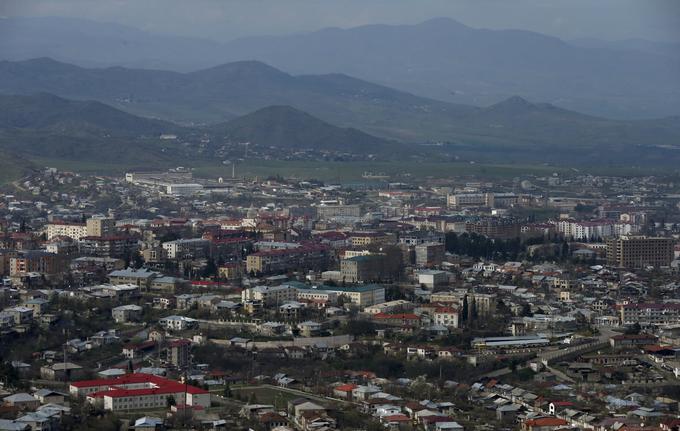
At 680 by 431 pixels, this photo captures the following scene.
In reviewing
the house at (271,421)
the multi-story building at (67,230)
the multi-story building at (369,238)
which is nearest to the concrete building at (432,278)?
the multi-story building at (369,238)

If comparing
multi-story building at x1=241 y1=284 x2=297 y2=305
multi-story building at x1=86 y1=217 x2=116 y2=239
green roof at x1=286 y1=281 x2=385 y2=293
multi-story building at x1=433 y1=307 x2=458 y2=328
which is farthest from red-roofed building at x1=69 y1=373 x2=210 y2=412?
multi-story building at x1=86 y1=217 x2=116 y2=239

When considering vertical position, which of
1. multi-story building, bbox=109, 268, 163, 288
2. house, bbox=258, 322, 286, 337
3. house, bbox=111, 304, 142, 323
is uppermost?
multi-story building, bbox=109, 268, 163, 288

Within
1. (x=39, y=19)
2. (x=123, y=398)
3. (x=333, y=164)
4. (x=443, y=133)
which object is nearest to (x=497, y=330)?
(x=123, y=398)

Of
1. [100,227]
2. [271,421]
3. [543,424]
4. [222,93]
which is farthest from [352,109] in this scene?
[271,421]

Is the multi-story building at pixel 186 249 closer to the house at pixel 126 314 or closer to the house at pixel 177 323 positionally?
the house at pixel 126 314

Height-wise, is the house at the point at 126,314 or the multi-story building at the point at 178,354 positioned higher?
the house at the point at 126,314

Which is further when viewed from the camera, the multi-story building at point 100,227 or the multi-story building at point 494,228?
the multi-story building at point 494,228

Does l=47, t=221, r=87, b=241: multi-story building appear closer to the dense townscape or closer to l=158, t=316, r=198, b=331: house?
the dense townscape
